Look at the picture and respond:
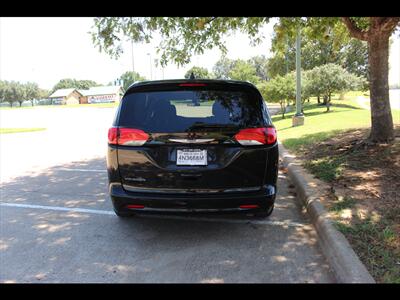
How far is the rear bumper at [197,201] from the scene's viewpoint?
4.16 m

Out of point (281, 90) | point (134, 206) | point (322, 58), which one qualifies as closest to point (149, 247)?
point (134, 206)

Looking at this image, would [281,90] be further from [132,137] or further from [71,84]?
[71,84]

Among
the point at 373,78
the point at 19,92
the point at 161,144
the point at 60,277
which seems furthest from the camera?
the point at 19,92

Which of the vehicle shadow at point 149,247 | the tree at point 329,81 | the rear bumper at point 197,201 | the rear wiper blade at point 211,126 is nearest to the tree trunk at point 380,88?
the vehicle shadow at point 149,247

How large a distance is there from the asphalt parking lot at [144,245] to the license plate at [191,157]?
0.94m

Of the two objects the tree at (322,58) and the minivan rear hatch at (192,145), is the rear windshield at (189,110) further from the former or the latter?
the tree at (322,58)

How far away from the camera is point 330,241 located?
13.3ft

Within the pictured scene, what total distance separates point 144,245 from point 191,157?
1.14 metres

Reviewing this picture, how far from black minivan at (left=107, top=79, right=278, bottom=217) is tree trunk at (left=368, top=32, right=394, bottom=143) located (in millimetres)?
4286

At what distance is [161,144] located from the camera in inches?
163

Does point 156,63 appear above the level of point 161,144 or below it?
above

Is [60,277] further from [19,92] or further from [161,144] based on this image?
[19,92]

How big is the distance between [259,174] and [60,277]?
2202 mm
